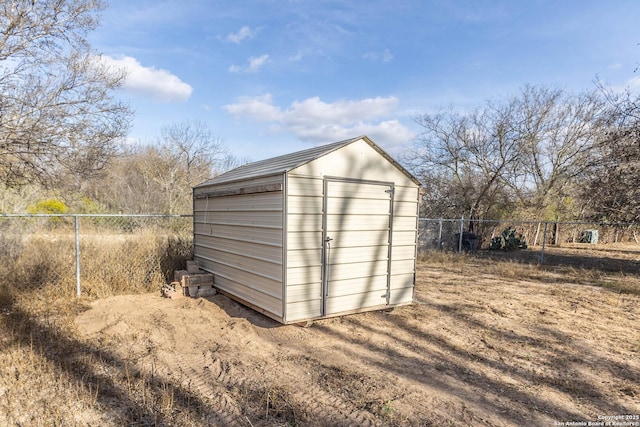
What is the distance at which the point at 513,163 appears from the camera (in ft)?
47.2

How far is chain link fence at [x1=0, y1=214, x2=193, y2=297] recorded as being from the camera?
18.4 feet

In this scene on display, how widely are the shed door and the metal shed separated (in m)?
0.01

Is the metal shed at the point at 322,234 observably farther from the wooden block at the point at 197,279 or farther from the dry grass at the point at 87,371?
the dry grass at the point at 87,371

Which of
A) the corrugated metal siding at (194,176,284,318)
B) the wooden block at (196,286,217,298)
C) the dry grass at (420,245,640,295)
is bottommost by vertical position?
the dry grass at (420,245,640,295)

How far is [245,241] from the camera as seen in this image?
510 cm

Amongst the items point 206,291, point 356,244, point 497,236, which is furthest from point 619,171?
point 206,291

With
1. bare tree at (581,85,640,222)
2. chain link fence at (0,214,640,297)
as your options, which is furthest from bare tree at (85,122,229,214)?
bare tree at (581,85,640,222)

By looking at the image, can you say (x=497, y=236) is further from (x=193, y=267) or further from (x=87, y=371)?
(x=87, y=371)

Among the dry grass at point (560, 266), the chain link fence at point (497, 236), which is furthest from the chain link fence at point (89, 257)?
the chain link fence at point (497, 236)

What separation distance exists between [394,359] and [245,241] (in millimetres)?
2684

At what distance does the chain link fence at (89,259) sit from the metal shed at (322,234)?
1.74 m

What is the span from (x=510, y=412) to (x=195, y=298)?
4.92 m

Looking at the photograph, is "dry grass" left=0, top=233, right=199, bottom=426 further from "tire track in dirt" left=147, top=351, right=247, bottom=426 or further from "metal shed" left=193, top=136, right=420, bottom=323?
"metal shed" left=193, top=136, right=420, bottom=323

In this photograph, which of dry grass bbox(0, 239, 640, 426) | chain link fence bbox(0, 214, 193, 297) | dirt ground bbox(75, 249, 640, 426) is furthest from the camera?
chain link fence bbox(0, 214, 193, 297)
